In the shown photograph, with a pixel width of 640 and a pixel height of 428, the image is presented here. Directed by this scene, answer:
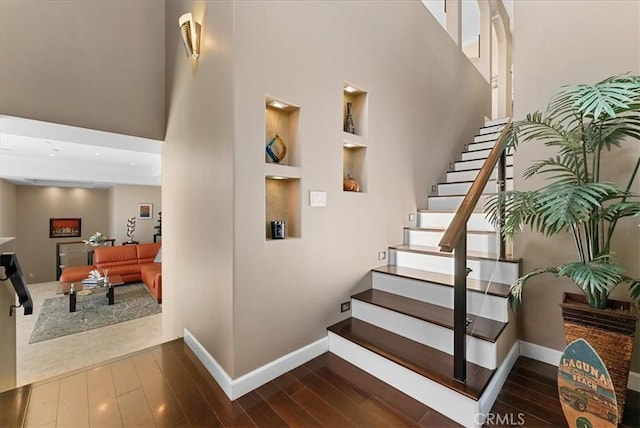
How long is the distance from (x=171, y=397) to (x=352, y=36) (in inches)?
125

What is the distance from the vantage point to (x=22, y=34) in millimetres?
2189

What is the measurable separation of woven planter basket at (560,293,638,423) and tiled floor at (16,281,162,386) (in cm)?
511

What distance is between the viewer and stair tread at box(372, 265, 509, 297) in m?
1.99

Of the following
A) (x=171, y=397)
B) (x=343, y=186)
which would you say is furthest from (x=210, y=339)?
(x=343, y=186)

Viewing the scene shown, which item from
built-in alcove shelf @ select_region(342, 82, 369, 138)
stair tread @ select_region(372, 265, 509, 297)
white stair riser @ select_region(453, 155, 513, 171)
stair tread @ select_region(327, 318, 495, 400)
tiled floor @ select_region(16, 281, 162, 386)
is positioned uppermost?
built-in alcove shelf @ select_region(342, 82, 369, 138)

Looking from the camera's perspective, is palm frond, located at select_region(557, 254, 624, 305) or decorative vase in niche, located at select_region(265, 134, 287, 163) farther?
decorative vase in niche, located at select_region(265, 134, 287, 163)

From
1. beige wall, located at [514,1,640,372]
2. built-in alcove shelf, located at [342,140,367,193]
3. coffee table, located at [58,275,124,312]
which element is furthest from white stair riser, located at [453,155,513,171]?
coffee table, located at [58,275,124,312]

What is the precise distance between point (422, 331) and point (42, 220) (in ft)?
36.2

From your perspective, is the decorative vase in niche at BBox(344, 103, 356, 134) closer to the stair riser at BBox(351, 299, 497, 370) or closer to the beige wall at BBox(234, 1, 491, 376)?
the beige wall at BBox(234, 1, 491, 376)

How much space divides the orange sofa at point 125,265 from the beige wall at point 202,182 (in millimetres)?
4123

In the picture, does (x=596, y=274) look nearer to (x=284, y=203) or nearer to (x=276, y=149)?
(x=284, y=203)

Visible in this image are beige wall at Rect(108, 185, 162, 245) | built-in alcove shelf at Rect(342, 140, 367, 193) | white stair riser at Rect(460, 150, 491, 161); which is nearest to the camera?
built-in alcove shelf at Rect(342, 140, 367, 193)

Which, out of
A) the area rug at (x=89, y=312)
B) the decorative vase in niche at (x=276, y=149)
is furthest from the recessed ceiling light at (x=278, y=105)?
the area rug at (x=89, y=312)

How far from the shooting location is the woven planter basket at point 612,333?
1.50 metres
